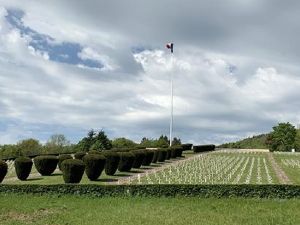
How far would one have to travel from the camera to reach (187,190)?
27.4m

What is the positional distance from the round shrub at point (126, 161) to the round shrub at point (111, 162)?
5.91 ft

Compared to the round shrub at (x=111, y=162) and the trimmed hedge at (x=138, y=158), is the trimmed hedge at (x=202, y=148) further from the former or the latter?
the round shrub at (x=111, y=162)

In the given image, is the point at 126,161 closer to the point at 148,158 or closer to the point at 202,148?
the point at 148,158

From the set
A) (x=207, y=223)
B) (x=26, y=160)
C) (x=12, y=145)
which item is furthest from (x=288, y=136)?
(x=207, y=223)

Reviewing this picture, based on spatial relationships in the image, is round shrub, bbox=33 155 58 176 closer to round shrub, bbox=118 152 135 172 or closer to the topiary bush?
round shrub, bbox=118 152 135 172

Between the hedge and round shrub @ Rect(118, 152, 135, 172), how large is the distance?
14591mm

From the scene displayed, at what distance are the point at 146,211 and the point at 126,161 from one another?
2180 cm

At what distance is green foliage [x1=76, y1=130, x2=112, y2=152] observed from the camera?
76.1 meters

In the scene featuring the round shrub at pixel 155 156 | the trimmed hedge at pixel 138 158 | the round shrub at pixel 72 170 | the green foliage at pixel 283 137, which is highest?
the green foliage at pixel 283 137

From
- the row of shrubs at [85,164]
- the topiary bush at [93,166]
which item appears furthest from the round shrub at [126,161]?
the topiary bush at [93,166]

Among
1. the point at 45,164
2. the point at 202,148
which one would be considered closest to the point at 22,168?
the point at 45,164

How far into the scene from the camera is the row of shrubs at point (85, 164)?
36188 mm

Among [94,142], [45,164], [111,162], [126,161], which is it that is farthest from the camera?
[94,142]

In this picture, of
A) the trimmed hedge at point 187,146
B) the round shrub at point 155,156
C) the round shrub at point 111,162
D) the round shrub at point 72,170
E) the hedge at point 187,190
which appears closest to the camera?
the hedge at point 187,190
